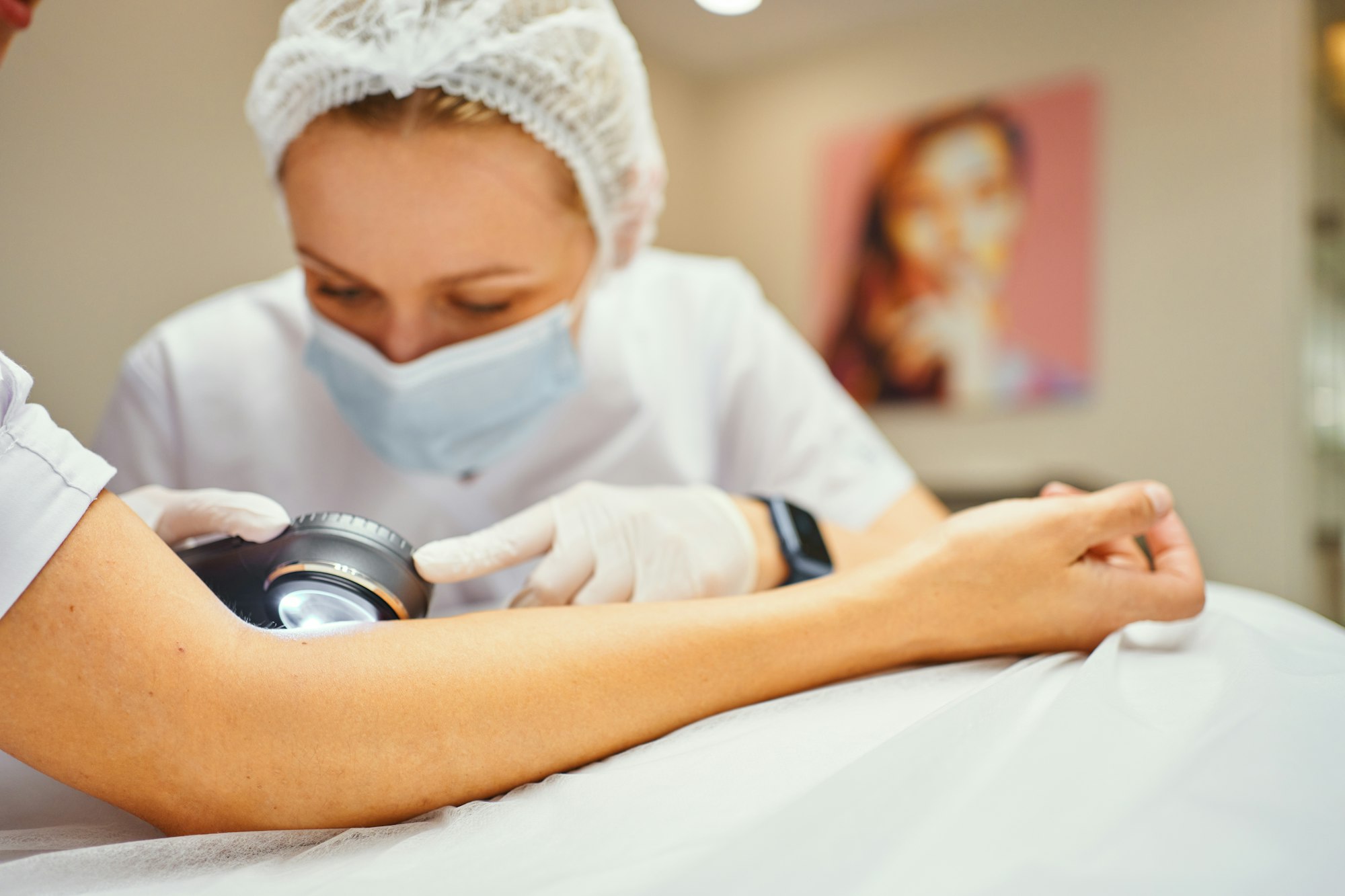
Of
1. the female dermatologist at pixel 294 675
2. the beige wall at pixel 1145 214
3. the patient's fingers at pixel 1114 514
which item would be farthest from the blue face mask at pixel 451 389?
the patient's fingers at pixel 1114 514

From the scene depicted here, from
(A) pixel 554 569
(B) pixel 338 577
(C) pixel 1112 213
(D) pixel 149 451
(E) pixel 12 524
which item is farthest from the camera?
(C) pixel 1112 213

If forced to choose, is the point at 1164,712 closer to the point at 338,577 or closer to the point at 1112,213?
the point at 338,577

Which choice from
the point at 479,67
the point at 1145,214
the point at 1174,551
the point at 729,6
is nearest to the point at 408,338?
the point at 479,67

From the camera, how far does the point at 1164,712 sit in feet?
1.50

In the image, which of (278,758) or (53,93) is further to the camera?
(53,93)

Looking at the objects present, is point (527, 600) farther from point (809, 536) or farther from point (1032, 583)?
point (1032, 583)

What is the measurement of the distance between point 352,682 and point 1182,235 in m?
2.74

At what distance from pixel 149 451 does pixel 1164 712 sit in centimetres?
87

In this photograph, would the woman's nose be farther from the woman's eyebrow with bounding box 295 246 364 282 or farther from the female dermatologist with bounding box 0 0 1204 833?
the female dermatologist with bounding box 0 0 1204 833

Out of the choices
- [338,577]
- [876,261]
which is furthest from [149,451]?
[876,261]

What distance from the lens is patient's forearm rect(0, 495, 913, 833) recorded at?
398 mm

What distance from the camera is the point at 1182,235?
246 cm

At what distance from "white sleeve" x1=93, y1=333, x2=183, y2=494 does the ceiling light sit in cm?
60

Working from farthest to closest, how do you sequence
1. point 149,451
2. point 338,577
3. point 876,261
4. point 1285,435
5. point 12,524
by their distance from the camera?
point 876,261 < point 1285,435 < point 149,451 < point 338,577 < point 12,524
